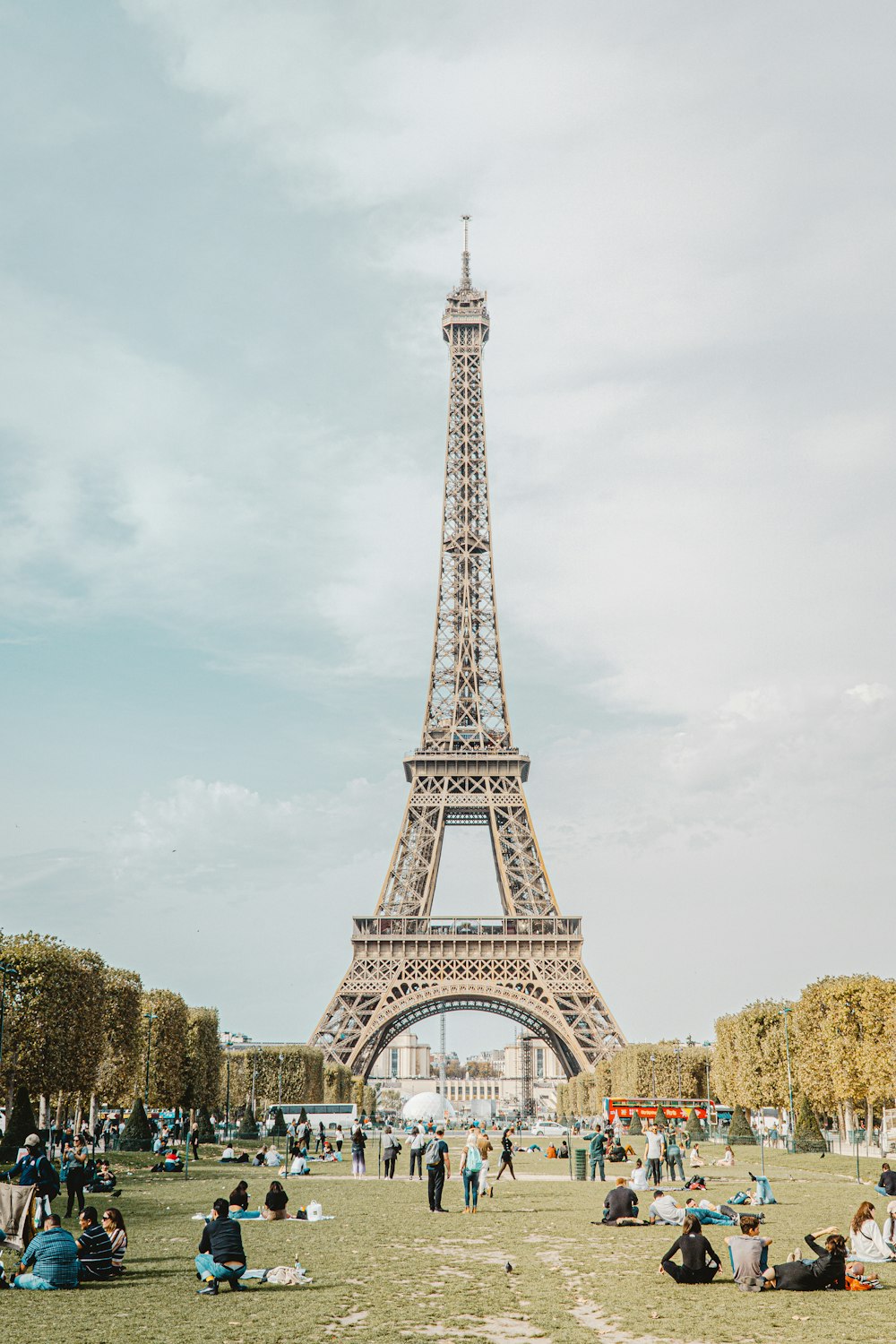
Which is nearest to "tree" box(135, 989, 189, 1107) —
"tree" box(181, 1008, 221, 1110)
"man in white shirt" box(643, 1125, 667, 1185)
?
"tree" box(181, 1008, 221, 1110)

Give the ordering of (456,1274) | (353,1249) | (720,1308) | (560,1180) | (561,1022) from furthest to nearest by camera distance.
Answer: (561,1022), (560,1180), (353,1249), (456,1274), (720,1308)

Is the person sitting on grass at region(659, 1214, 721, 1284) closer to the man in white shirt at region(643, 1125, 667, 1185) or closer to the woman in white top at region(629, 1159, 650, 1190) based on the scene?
the woman in white top at region(629, 1159, 650, 1190)

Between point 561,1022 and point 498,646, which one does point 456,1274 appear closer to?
point 561,1022

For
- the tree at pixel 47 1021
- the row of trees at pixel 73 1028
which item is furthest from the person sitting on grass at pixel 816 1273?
the tree at pixel 47 1021

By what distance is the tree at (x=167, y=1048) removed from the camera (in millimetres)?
67812

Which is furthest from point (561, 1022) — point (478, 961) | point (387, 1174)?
point (387, 1174)

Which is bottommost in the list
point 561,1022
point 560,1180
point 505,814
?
point 560,1180

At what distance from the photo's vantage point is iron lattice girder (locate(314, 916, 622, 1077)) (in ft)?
273

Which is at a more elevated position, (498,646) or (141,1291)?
(498,646)

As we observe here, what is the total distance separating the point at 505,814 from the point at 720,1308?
7534cm

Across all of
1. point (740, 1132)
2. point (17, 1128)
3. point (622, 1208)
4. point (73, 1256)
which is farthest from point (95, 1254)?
point (740, 1132)

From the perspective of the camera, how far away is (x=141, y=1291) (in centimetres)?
1705

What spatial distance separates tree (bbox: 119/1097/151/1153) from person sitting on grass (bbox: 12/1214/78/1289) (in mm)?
40340

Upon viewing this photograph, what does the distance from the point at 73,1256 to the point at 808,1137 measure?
4377 centimetres
